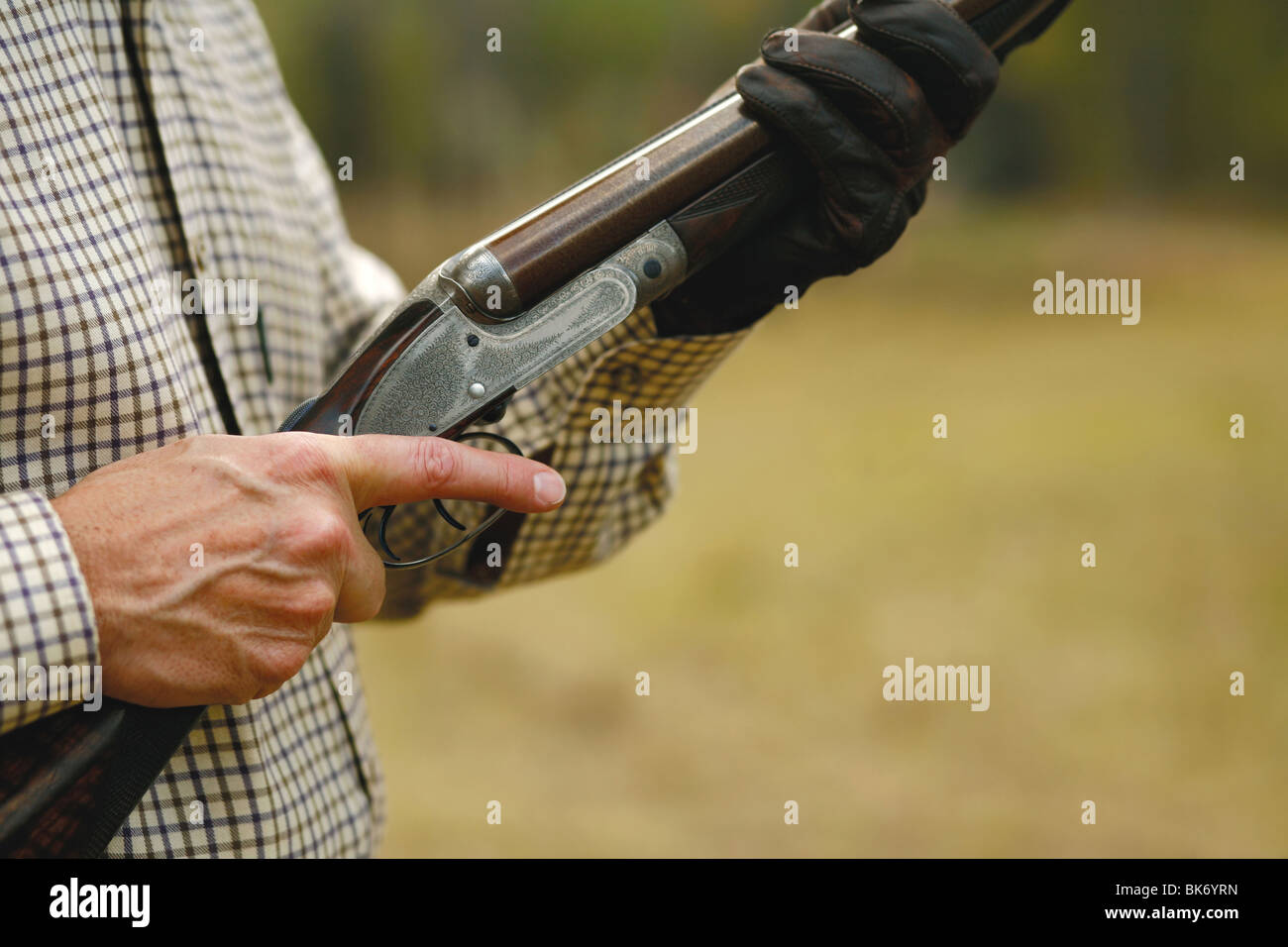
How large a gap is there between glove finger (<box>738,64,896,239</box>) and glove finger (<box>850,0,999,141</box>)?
8 cm

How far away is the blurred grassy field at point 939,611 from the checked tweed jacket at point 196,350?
197 centimetres

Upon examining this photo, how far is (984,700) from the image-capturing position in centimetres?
324

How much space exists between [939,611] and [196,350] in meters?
2.93

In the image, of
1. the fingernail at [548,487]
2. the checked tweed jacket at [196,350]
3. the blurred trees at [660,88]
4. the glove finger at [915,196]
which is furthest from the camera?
the blurred trees at [660,88]

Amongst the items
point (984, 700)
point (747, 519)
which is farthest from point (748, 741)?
point (747, 519)

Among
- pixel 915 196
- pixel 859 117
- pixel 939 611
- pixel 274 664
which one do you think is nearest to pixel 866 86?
pixel 859 117

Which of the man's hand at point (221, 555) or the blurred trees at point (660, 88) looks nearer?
the man's hand at point (221, 555)

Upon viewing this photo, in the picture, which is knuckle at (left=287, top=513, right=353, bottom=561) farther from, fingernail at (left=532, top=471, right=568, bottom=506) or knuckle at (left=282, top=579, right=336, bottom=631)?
fingernail at (left=532, top=471, right=568, bottom=506)

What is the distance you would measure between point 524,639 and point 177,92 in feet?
9.58

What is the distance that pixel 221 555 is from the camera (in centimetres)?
85

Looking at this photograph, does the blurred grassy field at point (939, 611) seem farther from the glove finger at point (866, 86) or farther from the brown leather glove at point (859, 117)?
the glove finger at point (866, 86)

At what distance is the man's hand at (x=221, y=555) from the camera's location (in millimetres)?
815

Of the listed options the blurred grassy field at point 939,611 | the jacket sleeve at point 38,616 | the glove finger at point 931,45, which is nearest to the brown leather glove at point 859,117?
the glove finger at point 931,45

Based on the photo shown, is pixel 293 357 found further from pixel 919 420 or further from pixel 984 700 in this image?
pixel 919 420
